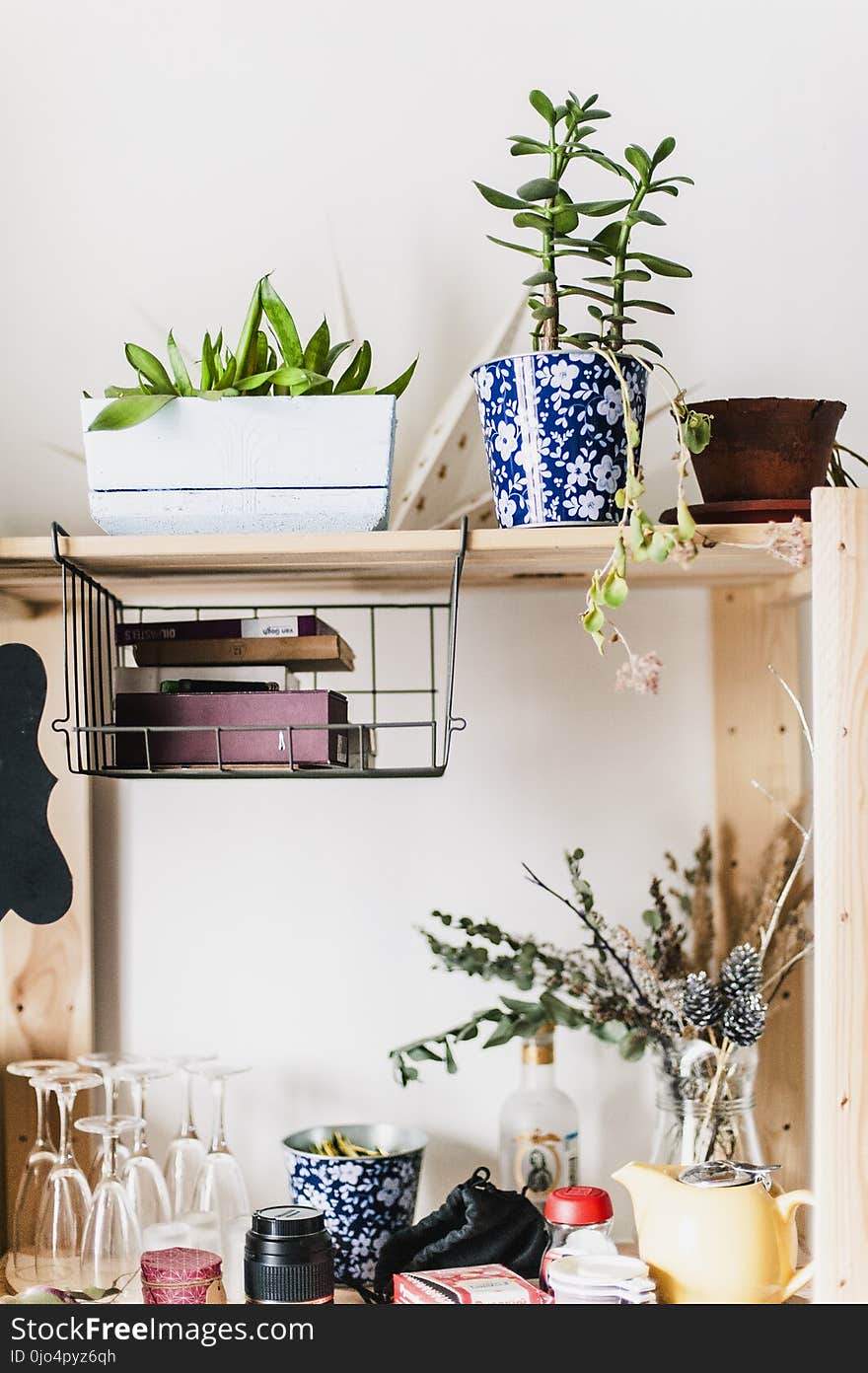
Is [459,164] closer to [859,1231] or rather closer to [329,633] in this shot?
[329,633]

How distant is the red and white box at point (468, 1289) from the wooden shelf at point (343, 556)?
0.56 meters

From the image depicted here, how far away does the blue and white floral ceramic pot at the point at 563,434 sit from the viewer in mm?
1022

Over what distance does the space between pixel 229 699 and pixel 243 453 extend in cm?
20

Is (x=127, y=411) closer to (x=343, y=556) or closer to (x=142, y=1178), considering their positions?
(x=343, y=556)

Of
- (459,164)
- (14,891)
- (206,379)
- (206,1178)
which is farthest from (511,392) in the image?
(206,1178)

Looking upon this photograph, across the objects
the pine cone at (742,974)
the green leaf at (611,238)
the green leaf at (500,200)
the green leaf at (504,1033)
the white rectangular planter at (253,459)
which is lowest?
the green leaf at (504,1033)

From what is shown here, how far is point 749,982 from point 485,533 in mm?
442

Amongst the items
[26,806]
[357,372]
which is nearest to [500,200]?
[357,372]

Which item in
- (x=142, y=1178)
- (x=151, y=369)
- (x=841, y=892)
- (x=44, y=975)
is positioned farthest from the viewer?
(x=44, y=975)

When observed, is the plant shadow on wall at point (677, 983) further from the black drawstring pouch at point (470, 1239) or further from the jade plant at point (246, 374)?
the jade plant at point (246, 374)

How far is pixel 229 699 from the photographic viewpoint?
42.6 inches

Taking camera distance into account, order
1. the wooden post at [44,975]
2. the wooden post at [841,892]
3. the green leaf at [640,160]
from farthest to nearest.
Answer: the wooden post at [44,975] < the green leaf at [640,160] < the wooden post at [841,892]

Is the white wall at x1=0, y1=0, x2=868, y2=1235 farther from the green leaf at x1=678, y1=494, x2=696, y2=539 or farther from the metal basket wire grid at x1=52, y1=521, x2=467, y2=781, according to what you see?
the green leaf at x1=678, y1=494, x2=696, y2=539

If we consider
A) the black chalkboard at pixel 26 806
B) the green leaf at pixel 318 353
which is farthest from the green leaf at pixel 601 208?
the black chalkboard at pixel 26 806
